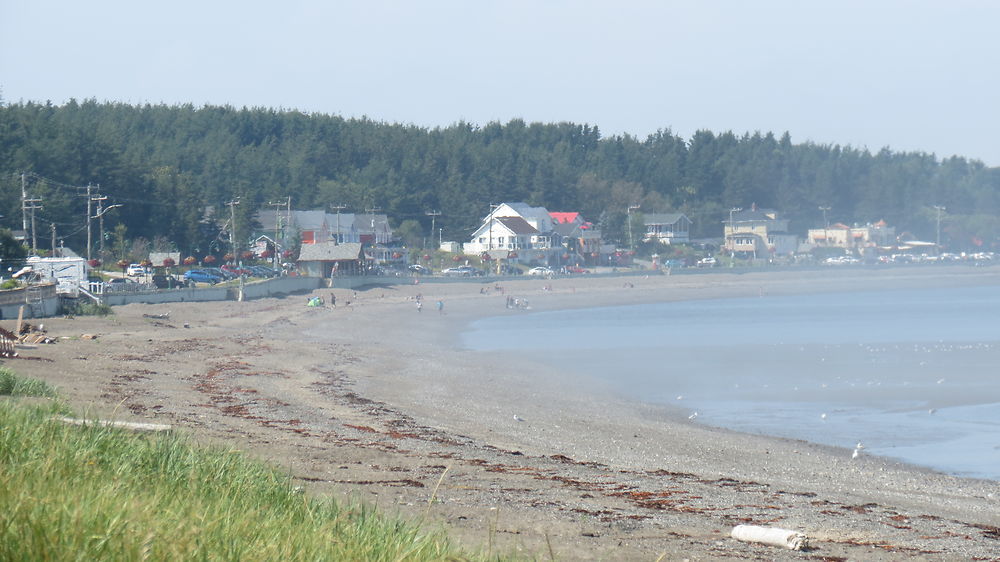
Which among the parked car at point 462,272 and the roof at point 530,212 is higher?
the roof at point 530,212

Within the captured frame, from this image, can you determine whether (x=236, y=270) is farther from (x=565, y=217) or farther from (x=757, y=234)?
(x=757, y=234)

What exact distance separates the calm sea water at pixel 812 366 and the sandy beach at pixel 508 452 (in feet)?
6.63

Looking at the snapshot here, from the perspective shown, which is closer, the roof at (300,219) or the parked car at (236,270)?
the parked car at (236,270)

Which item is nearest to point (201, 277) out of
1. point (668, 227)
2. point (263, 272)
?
point (263, 272)

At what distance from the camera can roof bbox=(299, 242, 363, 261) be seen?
3196 inches

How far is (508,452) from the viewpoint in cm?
1466

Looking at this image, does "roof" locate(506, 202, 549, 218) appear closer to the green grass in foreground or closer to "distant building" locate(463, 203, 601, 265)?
"distant building" locate(463, 203, 601, 265)

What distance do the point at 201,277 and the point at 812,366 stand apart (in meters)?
47.9

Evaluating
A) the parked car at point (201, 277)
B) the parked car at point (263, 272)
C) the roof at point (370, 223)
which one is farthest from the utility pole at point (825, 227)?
the parked car at point (201, 277)

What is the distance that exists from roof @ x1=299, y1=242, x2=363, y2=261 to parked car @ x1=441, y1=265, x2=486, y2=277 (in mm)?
16425

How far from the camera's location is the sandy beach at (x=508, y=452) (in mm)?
9352

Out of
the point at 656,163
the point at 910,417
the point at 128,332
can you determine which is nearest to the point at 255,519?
the point at 910,417

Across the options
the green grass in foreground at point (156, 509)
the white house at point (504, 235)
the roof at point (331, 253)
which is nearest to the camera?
the green grass in foreground at point (156, 509)

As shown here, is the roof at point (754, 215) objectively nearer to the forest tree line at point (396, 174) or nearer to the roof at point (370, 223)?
the forest tree line at point (396, 174)
